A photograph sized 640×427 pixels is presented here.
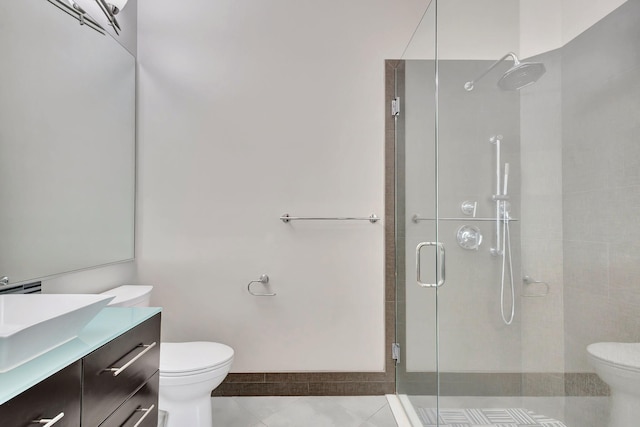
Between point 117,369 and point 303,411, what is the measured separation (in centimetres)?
124

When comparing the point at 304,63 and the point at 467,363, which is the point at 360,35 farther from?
the point at 467,363

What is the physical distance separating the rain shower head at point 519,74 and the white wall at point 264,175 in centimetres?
110

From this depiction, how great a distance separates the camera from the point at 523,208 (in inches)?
44.2

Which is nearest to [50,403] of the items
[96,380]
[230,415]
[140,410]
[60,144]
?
[96,380]

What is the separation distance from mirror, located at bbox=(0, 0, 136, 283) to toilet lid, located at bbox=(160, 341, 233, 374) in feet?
2.02

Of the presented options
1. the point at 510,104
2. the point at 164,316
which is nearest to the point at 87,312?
the point at 164,316

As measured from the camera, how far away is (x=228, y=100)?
2.28 meters

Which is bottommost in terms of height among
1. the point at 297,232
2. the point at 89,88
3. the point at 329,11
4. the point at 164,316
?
the point at 164,316

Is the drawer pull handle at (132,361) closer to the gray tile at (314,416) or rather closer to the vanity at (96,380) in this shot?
the vanity at (96,380)

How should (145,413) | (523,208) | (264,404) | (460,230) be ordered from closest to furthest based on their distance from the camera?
(523,208), (145,413), (460,230), (264,404)

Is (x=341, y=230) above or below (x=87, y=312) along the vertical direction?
above

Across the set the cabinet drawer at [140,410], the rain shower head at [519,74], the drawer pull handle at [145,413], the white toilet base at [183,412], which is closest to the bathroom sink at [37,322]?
the cabinet drawer at [140,410]

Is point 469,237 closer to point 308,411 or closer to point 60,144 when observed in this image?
point 308,411

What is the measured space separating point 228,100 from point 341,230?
3.55ft
